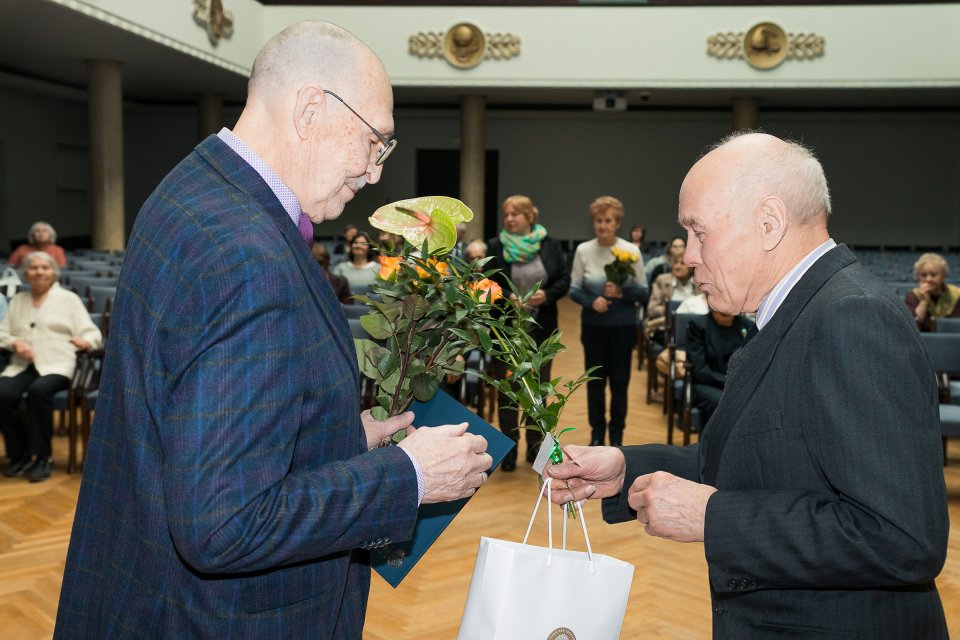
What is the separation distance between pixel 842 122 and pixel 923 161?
2006mm

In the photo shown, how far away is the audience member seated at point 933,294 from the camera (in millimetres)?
6535

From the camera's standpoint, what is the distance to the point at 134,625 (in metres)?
1.22

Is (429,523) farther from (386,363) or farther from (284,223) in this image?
(284,223)

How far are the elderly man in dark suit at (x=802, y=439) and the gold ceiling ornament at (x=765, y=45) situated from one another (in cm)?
1451

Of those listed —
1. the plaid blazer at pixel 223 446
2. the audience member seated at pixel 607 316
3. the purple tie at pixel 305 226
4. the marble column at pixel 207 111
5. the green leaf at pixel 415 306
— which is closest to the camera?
the plaid blazer at pixel 223 446

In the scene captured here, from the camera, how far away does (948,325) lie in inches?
239

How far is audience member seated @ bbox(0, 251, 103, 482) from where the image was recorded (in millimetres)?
5242

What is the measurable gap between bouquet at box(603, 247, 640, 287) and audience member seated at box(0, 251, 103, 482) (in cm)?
311

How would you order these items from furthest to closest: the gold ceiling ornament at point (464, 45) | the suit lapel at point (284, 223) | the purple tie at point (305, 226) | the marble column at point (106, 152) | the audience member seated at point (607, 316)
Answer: the gold ceiling ornament at point (464, 45) → the marble column at point (106, 152) → the audience member seated at point (607, 316) → the purple tie at point (305, 226) → the suit lapel at point (284, 223)

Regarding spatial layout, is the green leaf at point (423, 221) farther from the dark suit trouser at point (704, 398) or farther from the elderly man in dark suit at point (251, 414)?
the dark suit trouser at point (704, 398)

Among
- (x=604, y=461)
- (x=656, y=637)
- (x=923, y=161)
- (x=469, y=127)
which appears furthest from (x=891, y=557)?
(x=923, y=161)

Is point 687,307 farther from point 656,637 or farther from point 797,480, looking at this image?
point 797,480

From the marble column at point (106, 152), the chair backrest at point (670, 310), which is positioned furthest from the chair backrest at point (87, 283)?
the marble column at point (106, 152)

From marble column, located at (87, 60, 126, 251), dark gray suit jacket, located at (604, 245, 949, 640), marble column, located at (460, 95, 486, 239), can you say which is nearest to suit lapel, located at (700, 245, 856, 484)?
dark gray suit jacket, located at (604, 245, 949, 640)
